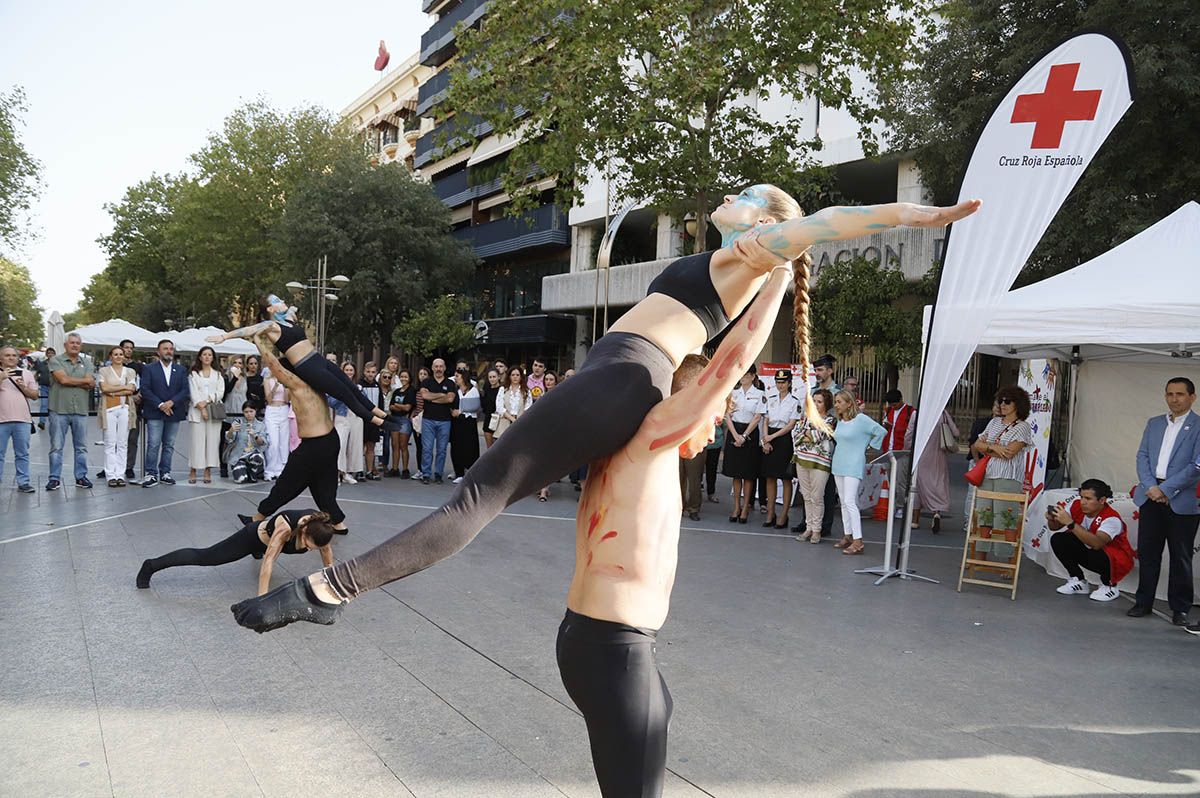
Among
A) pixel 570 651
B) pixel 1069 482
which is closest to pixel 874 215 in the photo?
pixel 570 651

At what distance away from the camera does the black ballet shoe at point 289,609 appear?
1.75 metres

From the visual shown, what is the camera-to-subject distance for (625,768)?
2082 millimetres

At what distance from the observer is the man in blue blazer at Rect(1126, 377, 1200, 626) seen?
21.6 feet

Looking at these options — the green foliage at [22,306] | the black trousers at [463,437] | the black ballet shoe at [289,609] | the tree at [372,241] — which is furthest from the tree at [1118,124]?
the green foliage at [22,306]

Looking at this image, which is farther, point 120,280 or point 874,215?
point 120,280

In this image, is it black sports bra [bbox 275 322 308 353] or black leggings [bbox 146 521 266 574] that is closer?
black leggings [bbox 146 521 266 574]

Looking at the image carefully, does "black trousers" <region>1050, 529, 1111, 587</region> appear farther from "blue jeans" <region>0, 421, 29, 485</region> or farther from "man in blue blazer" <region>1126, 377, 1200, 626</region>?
"blue jeans" <region>0, 421, 29, 485</region>

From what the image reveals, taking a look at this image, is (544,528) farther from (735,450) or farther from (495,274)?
(495,274)

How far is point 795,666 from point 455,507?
3828 millimetres

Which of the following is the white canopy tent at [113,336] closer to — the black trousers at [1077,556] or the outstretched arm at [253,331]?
the outstretched arm at [253,331]

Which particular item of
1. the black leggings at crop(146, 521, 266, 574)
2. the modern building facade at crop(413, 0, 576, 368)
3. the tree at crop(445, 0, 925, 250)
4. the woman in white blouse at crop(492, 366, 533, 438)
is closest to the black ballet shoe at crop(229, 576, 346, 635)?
the black leggings at crop(146, 521, 266, 574)

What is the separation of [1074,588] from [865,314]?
11188 mm

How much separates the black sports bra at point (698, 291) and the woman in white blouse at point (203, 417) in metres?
11.5

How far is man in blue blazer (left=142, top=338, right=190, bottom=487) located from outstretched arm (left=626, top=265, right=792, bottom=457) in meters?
11.2
